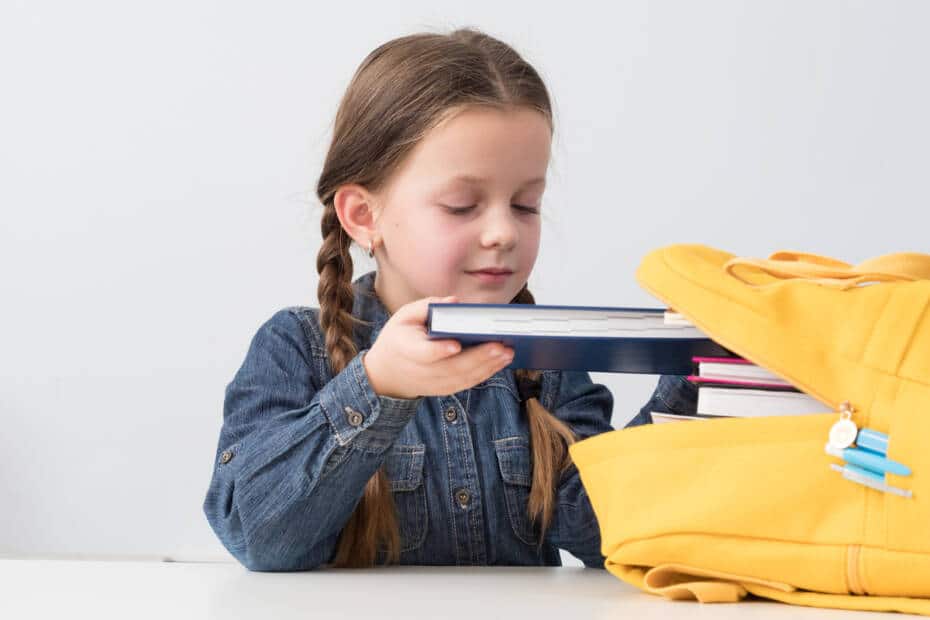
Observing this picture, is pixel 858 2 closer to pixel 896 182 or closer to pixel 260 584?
pixel 896 182

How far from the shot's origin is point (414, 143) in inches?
46.9

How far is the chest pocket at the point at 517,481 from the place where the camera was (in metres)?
1.21

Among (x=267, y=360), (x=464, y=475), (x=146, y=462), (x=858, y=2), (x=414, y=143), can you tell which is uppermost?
(x=858, y=2)

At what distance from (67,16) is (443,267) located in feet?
4.36

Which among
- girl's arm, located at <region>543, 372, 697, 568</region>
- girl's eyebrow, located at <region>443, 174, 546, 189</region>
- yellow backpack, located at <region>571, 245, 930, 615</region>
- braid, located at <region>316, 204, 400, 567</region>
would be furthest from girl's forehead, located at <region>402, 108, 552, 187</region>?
yellow backpack, located at <region>571, 245, 930, 615</region>

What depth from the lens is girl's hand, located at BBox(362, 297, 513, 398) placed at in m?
0.85

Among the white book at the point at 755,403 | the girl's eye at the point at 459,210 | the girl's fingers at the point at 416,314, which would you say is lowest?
the white book at the point at 755,403

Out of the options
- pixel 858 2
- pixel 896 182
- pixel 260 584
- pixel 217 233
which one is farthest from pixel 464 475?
pixel 858 2

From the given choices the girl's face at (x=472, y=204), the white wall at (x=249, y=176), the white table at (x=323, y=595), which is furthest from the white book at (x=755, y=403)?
the white wall at (x=249, y=176)

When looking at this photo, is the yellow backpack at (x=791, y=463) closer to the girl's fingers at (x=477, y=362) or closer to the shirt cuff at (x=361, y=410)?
the girl's fingers at (x=477, y=362)

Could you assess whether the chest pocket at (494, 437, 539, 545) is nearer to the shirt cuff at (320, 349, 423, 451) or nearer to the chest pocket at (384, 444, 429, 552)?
the chest pocket at (384, 444, 429, 552)

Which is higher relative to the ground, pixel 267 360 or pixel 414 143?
pixel 414 143

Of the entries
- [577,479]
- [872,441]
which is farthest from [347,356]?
[872,441]

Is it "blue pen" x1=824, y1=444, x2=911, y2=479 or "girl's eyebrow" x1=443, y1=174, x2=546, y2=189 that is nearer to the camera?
"blue pen" x1=824, y1=444, x2=911, y2=479
